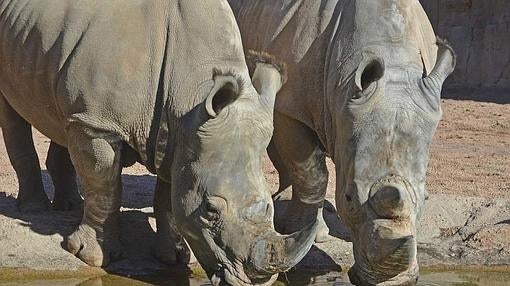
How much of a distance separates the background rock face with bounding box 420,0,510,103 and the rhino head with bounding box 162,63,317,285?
12433 millimetres

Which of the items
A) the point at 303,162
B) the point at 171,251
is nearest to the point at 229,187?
the point at 171,251

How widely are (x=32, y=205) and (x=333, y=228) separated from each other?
211 centimetres

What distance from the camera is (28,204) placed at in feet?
29.3

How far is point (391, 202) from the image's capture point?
6.89 metres

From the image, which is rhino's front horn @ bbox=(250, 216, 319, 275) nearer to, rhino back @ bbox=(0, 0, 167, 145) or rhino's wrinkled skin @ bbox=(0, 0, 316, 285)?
rhino's wrinkled skin @ bbox=(0, 0, 316, 285)

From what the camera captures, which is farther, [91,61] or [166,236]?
[166,236]

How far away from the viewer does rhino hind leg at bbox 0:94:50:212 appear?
895 cm

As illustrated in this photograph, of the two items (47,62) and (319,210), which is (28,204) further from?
(319,210)

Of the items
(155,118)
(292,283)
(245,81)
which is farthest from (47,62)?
(292,283)

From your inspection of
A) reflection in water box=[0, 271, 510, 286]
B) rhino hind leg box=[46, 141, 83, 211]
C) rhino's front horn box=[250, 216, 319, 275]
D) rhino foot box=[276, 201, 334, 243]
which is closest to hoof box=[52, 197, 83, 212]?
rhino hind leg box=[46, 141, 83, 211]

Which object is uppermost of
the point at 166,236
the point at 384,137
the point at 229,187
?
the point at 384,137

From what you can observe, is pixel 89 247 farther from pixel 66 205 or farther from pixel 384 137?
pixel 384 137

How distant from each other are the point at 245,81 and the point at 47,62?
1.51 m

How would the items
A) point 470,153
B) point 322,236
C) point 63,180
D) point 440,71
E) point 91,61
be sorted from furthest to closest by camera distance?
1. point 470,153
2. point 63,180
3. point 322,236
4. point 91,61
5. point 440,71
